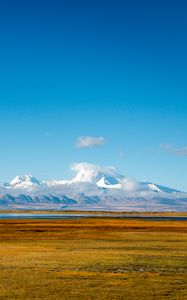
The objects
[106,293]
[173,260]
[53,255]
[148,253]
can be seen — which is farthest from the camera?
[148,253]

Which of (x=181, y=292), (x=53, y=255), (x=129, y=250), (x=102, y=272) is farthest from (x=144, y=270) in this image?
(x=129, y=250)

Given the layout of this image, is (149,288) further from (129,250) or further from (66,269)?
(129,250)

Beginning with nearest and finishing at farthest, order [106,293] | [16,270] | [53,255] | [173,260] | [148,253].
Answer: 1. [106,293]
2. [16,270]
3. [173,260]
4. [53,255]
5. [148,253]

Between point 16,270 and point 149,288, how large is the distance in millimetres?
9551

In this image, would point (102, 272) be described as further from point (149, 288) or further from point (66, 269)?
point (149, 288)

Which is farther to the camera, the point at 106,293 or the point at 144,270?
the point at 144,270

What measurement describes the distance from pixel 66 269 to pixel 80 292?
7614 millimetres

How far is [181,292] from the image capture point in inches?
978

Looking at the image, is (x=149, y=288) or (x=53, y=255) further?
(x=53, y=255)

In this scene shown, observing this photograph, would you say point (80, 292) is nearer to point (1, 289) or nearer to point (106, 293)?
point (106, 293)

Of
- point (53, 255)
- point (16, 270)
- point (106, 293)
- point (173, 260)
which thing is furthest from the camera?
point (53, 255)

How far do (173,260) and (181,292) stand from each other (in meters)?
13.3

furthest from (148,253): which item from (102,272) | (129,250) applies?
(102,272)

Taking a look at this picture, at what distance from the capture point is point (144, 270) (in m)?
32.4
